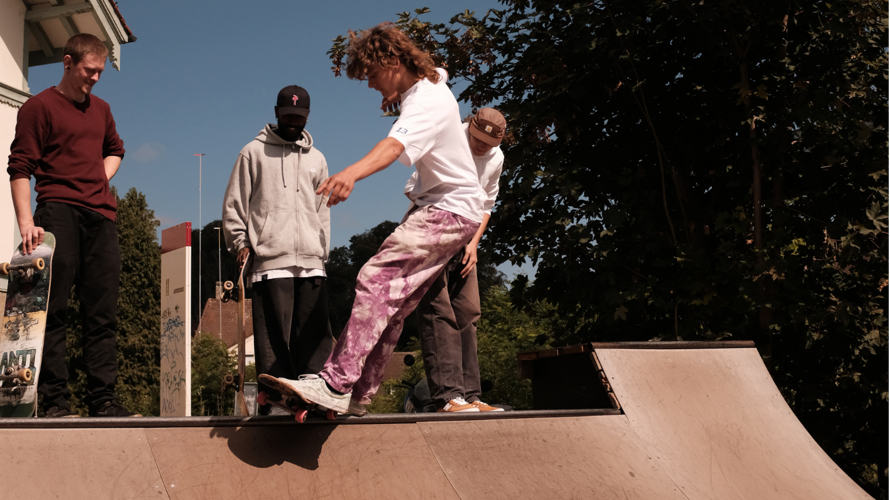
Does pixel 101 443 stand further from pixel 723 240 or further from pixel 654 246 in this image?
pixel 723 240

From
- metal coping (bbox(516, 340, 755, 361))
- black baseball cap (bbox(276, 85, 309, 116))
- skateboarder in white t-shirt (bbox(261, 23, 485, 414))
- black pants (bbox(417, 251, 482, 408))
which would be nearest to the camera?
skateboarder in white t-shirt (bbox(261, 23, 485, 414))

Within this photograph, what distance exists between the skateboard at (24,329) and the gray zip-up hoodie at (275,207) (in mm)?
940

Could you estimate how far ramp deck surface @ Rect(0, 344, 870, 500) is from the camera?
94.8 inches

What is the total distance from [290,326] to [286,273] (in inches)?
12.5

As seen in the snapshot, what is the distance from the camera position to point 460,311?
3906mm

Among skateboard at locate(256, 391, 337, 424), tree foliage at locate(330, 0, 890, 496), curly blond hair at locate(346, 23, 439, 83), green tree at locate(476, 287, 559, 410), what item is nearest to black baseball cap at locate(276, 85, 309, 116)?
curly blond hair at locate(346, 23, 439, 83)

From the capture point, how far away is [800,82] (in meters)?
5.90

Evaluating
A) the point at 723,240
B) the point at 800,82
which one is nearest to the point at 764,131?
the point at 800,82

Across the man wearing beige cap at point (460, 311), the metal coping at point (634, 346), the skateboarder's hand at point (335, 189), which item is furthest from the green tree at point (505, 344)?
the skateboarder's hand at point (335, 189)

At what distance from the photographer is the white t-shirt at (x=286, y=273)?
12.6ft

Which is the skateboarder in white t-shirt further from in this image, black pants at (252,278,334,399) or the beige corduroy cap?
black pants at (252,278,334,399)

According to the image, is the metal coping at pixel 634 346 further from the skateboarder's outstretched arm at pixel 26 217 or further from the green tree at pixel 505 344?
the green tree at pixel 505 344

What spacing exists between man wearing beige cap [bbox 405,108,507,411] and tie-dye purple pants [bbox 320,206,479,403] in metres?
0.30

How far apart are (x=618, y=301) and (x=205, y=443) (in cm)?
400
